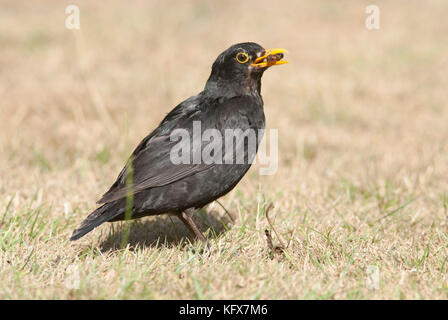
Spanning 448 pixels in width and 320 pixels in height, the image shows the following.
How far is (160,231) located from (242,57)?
1.53m

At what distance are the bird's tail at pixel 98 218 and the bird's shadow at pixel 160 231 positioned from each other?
11.7 inches

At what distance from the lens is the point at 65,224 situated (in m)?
4.38

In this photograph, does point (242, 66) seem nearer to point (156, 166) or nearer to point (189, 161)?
point (189, 161)

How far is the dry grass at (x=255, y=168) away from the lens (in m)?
3.39

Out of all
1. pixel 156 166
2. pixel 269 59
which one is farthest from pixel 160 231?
pixel 269 59

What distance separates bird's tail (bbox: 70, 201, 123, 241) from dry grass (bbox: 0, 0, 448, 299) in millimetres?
154

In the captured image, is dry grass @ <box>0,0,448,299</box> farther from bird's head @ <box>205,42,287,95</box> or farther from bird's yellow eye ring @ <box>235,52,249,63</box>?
bird's yellow eye ring @ <box>235,52,249,63</box>

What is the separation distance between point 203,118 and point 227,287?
1417mm

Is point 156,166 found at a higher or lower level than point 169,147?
lower

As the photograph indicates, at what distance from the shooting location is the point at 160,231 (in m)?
4.56

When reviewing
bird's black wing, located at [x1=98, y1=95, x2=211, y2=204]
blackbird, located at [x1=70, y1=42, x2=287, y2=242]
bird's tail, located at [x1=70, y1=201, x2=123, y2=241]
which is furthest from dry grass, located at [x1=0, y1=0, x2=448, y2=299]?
bird's black wing, located at [x1=98, y1=95, x2=211, y2=204]

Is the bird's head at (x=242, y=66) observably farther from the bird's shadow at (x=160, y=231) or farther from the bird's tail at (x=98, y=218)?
the bird's tail at (x=98, y=218)

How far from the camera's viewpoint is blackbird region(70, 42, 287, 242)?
3.82m

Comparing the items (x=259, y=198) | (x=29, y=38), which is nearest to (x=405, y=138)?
(x=259, y=198)
